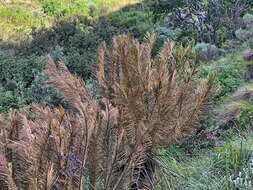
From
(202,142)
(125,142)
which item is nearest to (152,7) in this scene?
(202,142)

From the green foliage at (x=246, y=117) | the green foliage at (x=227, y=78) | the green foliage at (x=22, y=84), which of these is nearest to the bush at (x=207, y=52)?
the green foliage at (x=227, y=78)

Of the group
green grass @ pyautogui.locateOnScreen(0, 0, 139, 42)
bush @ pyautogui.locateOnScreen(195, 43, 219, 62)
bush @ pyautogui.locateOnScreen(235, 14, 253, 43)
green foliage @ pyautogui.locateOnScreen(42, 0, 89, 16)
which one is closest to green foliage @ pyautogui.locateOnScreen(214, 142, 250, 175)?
bush @ pyautogui.locateOnScreen(195, 43, 219, 62)

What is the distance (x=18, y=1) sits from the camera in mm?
15641

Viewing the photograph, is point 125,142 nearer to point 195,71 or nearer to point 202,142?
point 195,71

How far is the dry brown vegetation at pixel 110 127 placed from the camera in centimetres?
183

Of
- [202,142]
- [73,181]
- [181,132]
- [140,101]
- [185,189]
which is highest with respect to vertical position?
[140,101]

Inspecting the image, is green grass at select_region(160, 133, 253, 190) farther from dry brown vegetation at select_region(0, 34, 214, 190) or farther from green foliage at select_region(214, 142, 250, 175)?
dry brown vegetation at select_region(0, 34, 214, 190)

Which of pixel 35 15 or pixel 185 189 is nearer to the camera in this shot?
pixel 185 189

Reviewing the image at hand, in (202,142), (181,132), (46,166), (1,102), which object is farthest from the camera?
(1,102)

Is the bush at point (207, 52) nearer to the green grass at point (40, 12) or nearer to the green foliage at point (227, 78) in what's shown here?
the green foliage at point (227, 78)

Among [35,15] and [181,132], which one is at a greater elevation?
[181,132]

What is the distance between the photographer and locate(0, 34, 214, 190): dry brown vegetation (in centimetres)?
183

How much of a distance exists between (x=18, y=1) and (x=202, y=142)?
1321cm

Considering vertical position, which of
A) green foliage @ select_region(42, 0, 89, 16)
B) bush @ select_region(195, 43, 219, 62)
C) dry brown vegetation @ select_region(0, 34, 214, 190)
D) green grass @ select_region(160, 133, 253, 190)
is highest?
dry brown vegetation @ select_region(0, 34, 214, 190)
